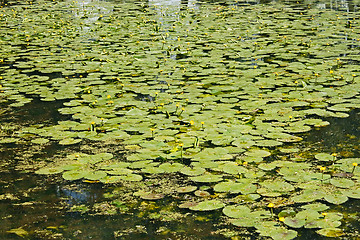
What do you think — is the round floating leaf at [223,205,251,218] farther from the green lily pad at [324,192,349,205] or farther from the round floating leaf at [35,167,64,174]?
the round floating leaf at [35,167,64,174]

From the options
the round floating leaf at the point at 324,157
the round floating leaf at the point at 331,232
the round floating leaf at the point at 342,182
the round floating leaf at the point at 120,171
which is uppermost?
the round floating leaf at the point at 324,157

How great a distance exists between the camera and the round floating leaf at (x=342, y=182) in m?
2.69

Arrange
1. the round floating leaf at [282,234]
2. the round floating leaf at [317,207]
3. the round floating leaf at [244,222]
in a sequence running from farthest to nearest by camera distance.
→ the round floating leaf at [317,207], the round floating leaf at [244,222], the round floating leaf at [282,234]

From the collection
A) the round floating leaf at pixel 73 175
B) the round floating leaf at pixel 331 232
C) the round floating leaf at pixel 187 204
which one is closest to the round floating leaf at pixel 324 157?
the round floating leaf at pixel 331 232

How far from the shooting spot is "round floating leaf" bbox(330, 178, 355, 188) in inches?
106

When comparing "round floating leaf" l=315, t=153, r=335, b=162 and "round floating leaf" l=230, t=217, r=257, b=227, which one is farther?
"round floating leaf" l=315, t=153, r=335, b=162

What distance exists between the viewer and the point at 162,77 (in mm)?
5277

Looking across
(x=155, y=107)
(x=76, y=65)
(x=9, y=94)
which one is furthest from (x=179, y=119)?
(x=76, y=65)

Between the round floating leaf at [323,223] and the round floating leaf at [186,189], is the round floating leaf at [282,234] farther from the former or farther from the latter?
the round floating leaf at [186,189]

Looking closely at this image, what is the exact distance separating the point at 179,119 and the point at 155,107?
422mm

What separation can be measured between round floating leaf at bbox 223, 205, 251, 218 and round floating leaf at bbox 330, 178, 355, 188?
0.61m

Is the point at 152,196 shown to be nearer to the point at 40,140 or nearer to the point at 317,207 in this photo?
the point at 317,207

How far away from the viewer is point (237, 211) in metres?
2.50

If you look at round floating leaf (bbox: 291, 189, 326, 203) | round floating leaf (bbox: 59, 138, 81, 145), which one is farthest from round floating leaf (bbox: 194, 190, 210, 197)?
round floating leaf (bbox: 59, 138, 81, 145)
